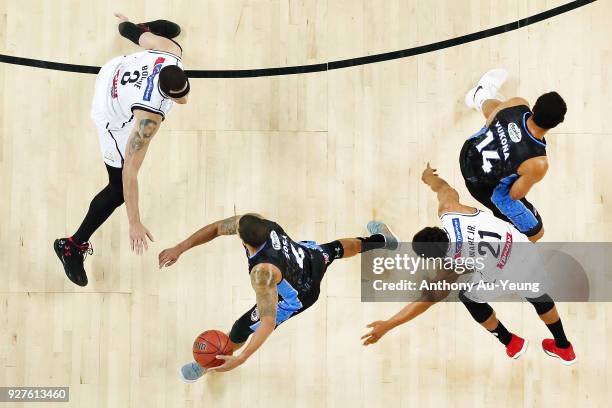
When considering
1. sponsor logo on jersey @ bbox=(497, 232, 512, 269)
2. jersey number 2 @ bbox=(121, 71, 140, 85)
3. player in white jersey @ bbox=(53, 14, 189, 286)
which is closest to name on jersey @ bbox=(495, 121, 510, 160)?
sponsor logo on jersey @ bbox=(497, 232, 512, 269)

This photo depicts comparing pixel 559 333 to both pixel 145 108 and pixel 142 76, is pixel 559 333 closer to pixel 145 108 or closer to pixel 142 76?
pixel 145 108

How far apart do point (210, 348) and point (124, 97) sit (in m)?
2.01

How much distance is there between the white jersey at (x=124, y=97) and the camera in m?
5.30

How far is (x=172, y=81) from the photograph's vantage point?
514cm

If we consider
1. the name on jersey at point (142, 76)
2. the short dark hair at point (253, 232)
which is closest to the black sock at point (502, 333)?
the short dark hair at point (253, 232)

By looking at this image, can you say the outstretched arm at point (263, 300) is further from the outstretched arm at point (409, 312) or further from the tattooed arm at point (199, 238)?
the outstretched arm at point (409, 312)

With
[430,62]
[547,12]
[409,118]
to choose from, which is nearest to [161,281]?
[409,118]

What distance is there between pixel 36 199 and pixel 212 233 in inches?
68.5

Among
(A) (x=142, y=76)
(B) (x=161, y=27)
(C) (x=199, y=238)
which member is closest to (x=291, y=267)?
(C) (x=199, y=238)

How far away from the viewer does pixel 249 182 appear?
6.22 metres

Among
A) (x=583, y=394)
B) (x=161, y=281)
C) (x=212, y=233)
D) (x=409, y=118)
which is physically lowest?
(x=583, y=394)

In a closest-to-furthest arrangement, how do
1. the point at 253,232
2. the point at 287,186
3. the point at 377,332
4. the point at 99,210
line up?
1. the point at 253,232
2. the point at 377,332
3. the point at 99,210
4. the point at 287,186

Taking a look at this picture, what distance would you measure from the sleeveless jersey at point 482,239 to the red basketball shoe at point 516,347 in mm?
885

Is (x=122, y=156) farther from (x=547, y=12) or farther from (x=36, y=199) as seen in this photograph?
(x=547, y=12)
